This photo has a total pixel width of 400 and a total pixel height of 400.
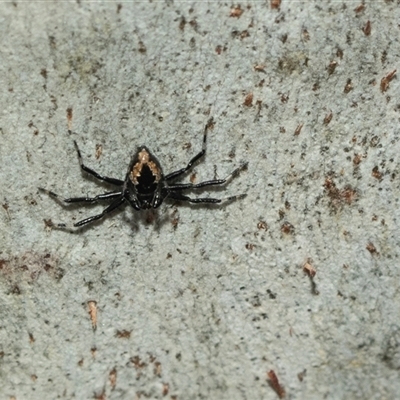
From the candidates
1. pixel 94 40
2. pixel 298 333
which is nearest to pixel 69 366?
pixel 298 333

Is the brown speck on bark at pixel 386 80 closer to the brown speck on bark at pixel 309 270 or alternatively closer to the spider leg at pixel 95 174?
the brown speck on bark at pixel 309 270

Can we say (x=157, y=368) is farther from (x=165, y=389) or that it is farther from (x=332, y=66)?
(x=332, y=66)

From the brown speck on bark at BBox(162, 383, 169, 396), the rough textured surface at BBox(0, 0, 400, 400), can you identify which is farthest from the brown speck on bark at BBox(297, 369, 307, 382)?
the brown speck on bark at BBox(162, 383, 169, 396)

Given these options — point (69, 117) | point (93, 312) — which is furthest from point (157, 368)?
point (69, 117)

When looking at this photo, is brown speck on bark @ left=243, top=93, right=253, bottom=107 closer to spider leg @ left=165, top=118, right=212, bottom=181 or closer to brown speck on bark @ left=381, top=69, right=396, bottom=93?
spider leg @ left=165, top=118, right=212, bottom=181

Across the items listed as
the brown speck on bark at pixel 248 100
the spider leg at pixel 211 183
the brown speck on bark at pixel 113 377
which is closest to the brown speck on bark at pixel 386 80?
the brown speck on bark at pixel 248 100

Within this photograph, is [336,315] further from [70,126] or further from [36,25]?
[36,25]
